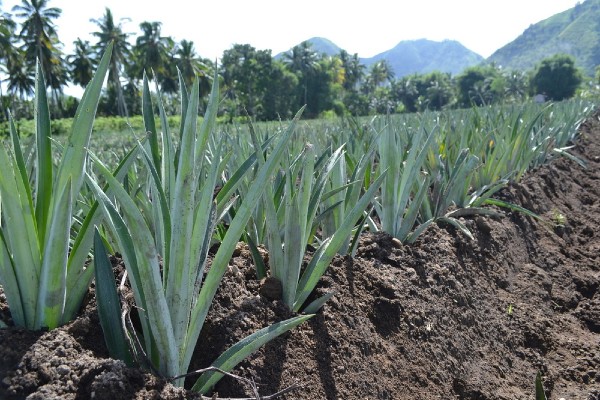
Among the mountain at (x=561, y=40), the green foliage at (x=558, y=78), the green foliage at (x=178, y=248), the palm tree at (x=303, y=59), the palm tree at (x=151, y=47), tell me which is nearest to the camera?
the green foliage at (x=178, y=248)

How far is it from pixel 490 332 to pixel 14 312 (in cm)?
144

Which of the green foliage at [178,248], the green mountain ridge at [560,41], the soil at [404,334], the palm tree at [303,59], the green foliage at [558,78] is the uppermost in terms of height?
the green mountain ridge at [560,41]

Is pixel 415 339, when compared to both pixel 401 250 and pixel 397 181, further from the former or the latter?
pixel 397 181

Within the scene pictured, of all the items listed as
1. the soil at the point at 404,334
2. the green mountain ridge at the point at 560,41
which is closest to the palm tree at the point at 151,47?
the soil at the point at 404,334

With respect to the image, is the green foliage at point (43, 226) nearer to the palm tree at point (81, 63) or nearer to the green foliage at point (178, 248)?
the green foliage at point (178, 248)

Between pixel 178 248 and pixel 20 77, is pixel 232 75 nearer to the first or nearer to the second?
pixel 20 77

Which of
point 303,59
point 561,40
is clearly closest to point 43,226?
point 303,59

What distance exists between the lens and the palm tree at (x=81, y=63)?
119 ft

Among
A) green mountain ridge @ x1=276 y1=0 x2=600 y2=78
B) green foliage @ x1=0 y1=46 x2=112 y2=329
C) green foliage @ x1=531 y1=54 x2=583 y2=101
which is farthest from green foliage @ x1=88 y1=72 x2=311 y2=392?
green mountain ridge @ x1=276 y1=0 x2=600 y2=78

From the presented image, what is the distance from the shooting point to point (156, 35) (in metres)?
38.8

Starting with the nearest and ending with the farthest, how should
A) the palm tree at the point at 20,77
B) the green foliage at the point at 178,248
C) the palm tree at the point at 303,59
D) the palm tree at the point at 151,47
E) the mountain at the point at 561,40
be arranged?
the green foliage at the point at 178,248
the palm tree at the point at 20,77
the palm tree at the point at 151,47
the palm tree at the point at 303,59
the mountain at the point at 561,40

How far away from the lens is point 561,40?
16662 cm

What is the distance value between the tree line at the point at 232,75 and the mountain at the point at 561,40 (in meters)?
85.8

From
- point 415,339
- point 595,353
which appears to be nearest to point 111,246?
point 415,339
